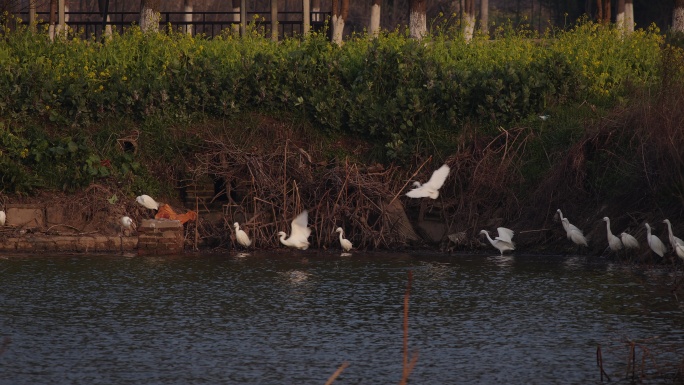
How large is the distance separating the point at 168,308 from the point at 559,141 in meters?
7.93

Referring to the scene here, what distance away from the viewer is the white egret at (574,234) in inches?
619

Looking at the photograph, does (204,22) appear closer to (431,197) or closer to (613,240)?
(431,197)

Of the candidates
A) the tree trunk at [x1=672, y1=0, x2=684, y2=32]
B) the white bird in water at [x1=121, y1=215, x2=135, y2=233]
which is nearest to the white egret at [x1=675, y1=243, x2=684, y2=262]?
the white bird in water at [x1=121, y1=215, x2=135, y2=233]

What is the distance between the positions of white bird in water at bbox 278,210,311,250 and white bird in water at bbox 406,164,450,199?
146cm

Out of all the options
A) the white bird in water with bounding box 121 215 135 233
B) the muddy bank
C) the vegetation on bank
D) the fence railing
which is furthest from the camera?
the fence railing

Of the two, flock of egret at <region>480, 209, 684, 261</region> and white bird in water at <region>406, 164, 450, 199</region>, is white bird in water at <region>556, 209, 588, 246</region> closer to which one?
flock of egret at <region>480, 209, 684, 261</region>

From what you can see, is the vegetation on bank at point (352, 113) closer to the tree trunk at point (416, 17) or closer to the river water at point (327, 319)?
the river water at point (327, 319)

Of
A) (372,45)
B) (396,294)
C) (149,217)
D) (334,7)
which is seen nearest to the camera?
(396,294)

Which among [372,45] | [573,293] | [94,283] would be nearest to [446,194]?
[372,45]

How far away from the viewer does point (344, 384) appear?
908cm

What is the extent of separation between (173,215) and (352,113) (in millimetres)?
3366

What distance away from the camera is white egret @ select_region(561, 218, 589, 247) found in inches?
619

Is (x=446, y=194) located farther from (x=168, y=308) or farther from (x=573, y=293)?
(x=168, y=308)

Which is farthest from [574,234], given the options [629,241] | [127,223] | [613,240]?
[127,223]
